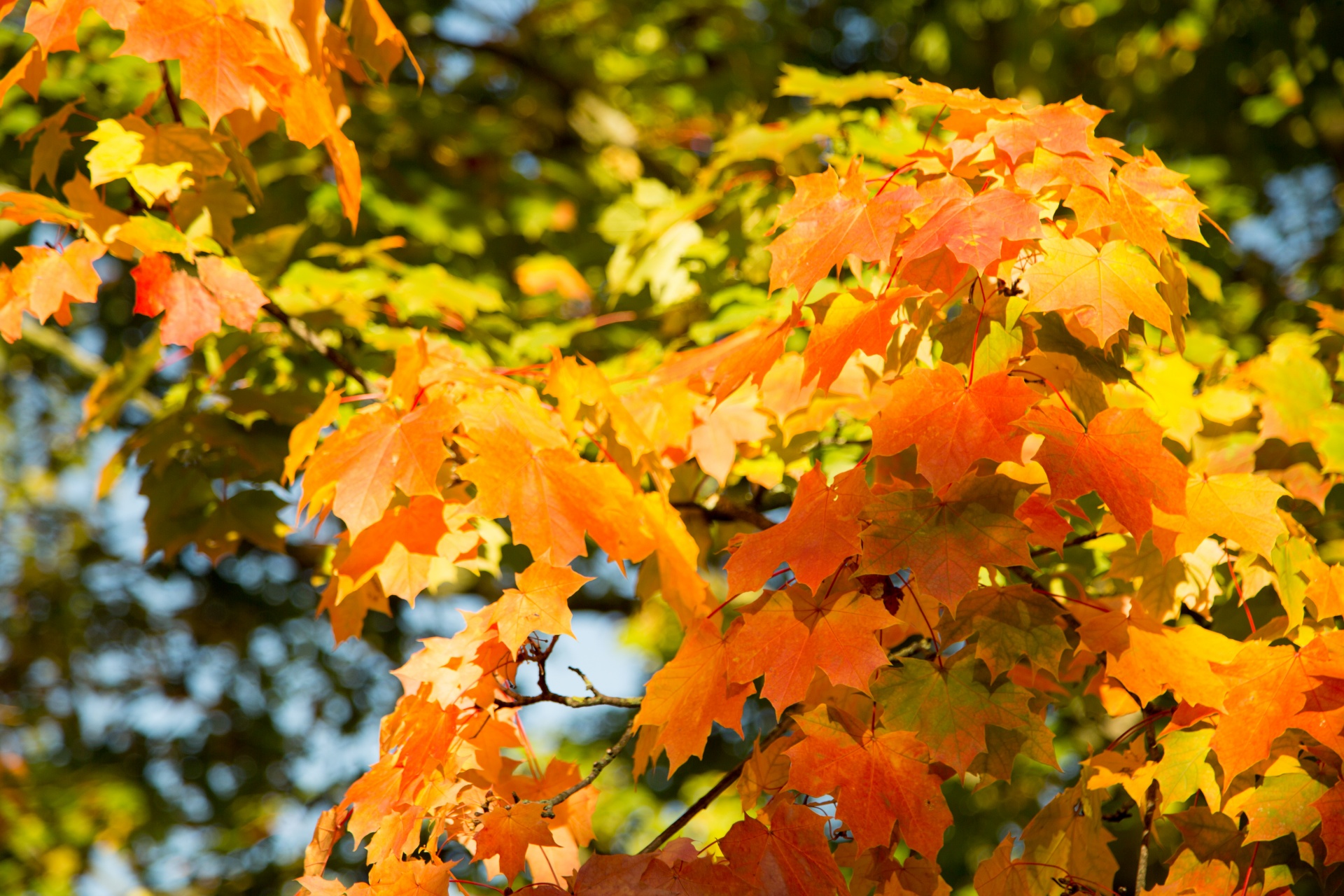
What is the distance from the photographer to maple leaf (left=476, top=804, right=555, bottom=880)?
1.49 m

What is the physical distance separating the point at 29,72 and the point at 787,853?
194 centimetres

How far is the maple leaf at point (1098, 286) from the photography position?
141cm

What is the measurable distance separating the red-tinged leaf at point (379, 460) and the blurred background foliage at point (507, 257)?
2.30 feet

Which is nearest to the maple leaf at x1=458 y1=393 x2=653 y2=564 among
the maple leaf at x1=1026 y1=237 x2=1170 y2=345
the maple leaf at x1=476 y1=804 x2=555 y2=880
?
the maple leaf at x1=476 y1=804 x2=555 y2=880

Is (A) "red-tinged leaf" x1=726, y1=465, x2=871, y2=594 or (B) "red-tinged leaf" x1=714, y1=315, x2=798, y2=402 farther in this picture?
(B) "red-tinged leaf" x1=714, y1=315, x2=798, y2=402

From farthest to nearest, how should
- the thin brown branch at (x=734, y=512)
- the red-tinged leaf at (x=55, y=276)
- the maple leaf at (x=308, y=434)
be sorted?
the thin brown branch at (x=734, y=512), the red-tinged leaf at (x=55, y=276), the maple leaf at (x=308, y=434)

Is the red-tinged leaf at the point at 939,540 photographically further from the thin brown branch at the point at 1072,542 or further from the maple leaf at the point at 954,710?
the thin brown branch at the point at 1072,542

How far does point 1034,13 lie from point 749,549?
3.88 m

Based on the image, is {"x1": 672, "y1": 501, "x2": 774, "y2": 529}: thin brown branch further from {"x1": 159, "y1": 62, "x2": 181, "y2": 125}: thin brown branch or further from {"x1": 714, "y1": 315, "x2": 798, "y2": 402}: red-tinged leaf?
{"x1": 159, "y1": 62, "x2": 181, "y2": 125}: thin brown branch

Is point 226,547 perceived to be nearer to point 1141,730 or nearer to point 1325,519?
point 1141,730

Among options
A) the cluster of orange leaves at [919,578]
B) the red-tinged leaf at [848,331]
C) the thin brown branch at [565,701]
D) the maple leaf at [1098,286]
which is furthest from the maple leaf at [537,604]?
the maple leaf at [1098,286]

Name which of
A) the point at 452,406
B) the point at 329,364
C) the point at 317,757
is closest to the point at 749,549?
the point at 452,406

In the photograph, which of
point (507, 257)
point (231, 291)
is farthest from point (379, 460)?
point (507, 257)

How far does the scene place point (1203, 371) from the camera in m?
2.45
